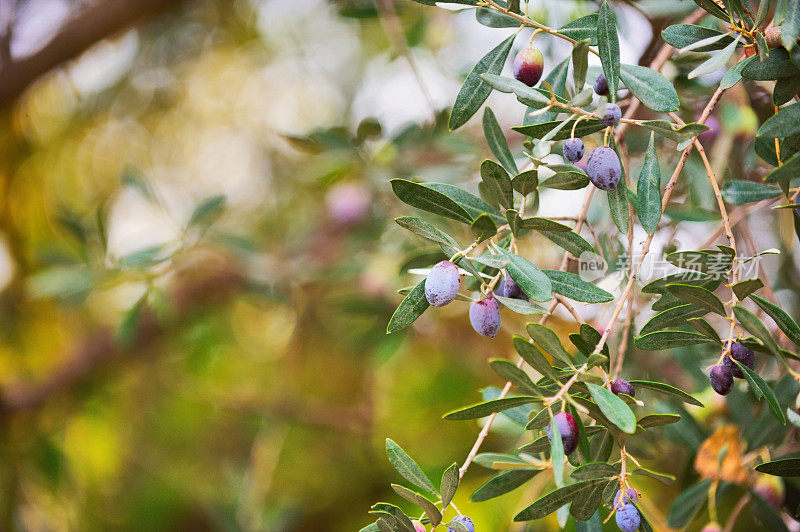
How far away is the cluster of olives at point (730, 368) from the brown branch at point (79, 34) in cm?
152

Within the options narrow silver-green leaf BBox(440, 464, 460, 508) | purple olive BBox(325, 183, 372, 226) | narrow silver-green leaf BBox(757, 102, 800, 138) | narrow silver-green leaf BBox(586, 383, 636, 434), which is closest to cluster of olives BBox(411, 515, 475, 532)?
narrow silver-green leaf BBox(440, 464, 460, 508)

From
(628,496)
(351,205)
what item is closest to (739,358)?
(628,496)

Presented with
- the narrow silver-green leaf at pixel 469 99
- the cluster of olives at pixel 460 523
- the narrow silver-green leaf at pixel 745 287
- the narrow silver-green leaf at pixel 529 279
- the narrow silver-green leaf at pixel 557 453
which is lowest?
the cluster of olives at pixel 460 523

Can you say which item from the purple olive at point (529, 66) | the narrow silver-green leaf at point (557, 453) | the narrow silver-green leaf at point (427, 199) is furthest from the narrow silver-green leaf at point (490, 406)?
Result: the purple olive at point (529, 66)

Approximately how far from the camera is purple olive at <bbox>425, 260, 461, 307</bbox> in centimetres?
35

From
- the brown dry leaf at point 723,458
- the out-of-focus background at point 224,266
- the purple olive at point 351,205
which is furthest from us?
the purple olive at point 351,205

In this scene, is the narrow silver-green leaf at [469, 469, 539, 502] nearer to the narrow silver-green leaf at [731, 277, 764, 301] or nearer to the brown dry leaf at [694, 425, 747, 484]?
the narrow silver-green leaf at [731, 277, 764, 301]

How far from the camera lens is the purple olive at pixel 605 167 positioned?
39cm

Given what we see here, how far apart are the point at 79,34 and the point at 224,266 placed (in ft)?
2.33

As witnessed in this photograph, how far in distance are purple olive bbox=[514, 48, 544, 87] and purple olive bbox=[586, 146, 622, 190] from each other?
0.25 ft

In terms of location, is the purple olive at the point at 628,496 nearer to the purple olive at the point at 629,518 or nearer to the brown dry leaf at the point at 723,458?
the purple olive at the point at 629,518

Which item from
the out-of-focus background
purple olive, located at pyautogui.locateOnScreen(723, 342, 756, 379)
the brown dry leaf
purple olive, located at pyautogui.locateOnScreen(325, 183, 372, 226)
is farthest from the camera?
purple olive, located at pyautogui.locateOnScreen(325, 183, 372, 226)

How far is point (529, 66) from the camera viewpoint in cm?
42

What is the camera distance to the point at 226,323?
227 centimetres
